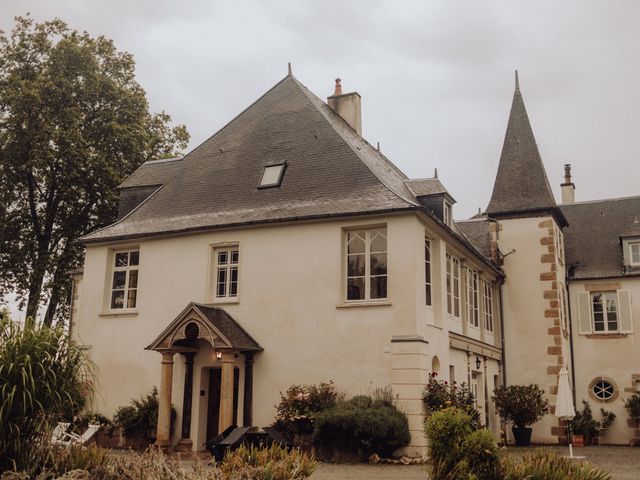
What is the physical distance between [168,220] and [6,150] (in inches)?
419

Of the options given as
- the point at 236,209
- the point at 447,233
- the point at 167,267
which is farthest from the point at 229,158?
the point at 447,233

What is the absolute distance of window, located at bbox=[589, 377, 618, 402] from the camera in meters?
25.8

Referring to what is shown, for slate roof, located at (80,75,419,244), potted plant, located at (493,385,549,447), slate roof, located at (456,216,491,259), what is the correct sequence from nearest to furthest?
1. slate roof, located at (80,75,419,244)
2. potted plant, located at (493,385,549,447)
3. slate roof, located at (456,216,491,259)

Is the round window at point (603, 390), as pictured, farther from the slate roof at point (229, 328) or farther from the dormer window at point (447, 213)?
the slate roof at point (229, 328)

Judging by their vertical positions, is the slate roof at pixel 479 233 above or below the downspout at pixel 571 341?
above

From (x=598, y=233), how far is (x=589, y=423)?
8.04 meters

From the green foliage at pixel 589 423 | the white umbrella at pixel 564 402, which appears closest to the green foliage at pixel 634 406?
the green foliage at pixel 589 423

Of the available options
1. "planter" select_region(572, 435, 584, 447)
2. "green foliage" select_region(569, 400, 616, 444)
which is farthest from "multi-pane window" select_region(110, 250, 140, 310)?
Result: "green foliage" select_region(569, 400, 616, 444)

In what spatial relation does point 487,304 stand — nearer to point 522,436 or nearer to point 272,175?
point 522,436

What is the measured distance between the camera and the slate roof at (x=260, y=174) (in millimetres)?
18208

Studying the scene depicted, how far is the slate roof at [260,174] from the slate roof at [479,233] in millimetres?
6089

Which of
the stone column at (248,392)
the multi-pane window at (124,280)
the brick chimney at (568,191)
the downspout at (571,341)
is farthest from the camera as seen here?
the brick chimney at (568,191)

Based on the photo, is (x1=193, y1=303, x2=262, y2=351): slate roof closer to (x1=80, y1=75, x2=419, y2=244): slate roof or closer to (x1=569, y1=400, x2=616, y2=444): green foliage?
(x1=80, y1=75, x2=419, y2=244): slate roof

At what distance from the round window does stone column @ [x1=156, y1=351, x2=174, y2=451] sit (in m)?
16.1
